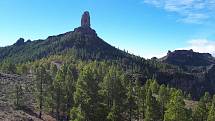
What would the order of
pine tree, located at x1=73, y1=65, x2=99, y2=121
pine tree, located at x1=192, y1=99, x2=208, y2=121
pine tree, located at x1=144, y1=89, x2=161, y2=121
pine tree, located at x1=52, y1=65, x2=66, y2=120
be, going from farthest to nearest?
1. pine tree, located at x1=52, y1=65, x2=66, y2=120
2. pine tree, located at x1=192, y1=99, x2=208, y2=121
3. pine tree, located at x1=144, y1=89, x2=161, y2=121
4. pine tree, located at x1=73, y1=65, x2=99, y2=121

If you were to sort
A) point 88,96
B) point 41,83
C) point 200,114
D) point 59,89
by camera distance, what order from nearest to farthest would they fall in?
point 88,96, point 200,114, point 59,89, point 41,83

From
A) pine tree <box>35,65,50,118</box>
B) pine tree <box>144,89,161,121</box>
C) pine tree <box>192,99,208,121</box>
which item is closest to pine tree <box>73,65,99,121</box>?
pine tree <box>144,89,161,121</box>

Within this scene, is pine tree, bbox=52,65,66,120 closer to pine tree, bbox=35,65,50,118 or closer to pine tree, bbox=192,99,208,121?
pine tree, bbox=35,65,50,118

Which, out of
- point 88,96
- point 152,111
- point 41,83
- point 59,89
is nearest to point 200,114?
point 152,111

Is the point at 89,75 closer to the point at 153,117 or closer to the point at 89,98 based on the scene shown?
the point at 89,98

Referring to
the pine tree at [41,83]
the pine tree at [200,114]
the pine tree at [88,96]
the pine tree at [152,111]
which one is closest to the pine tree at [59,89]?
the pine tree at [41,83]

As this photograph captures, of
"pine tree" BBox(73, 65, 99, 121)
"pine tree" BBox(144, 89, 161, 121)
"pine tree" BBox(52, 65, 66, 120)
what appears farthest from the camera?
"pine tree" BBox(52, 65, 66, 120)

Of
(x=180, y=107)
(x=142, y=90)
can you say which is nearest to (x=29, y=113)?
(x=142, y=90)

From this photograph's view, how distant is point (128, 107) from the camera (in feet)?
215

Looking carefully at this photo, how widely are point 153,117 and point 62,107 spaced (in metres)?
21.9

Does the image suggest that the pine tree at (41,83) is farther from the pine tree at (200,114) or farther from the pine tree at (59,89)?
the pine tree at (200,114)

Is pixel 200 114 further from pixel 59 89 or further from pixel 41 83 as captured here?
pixel 41 83

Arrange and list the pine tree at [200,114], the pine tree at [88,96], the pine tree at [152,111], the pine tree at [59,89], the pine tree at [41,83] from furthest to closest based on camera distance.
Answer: the pine tree at [41,83] < the pine tree at [59,89] < the pine tree at [200,114] < the pine tree at [152,111] < the pine tree at [88,96]

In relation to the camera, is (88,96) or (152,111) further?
(152,111)
